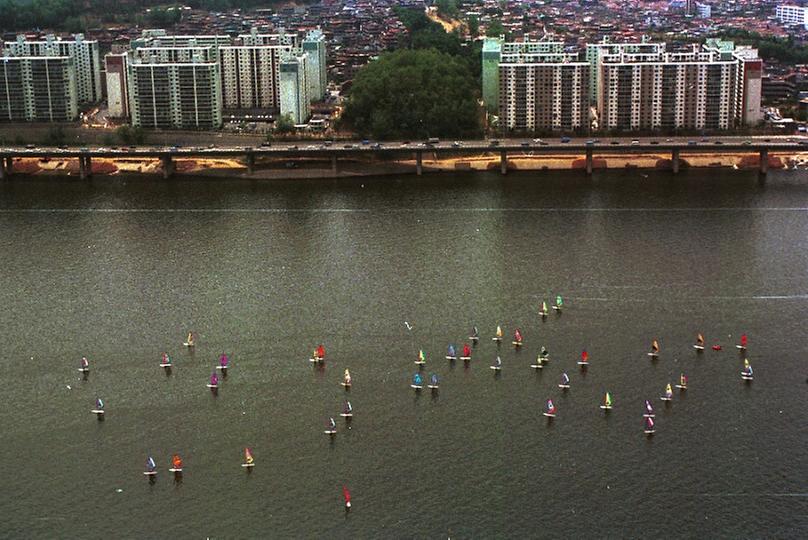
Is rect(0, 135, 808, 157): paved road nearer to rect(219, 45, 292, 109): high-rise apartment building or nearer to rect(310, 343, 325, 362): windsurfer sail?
rect(219, 45, 292, 109): high-rise apartment building

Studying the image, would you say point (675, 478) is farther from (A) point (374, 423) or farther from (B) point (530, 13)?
(B) point (530, 13)

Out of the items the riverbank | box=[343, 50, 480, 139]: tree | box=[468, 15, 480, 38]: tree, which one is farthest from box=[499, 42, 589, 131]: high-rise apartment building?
box=[468, 15, 480, 38]: tree

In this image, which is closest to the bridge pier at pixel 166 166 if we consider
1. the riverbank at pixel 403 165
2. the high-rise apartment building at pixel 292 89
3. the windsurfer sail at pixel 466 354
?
the riverbank at pixel 403 165

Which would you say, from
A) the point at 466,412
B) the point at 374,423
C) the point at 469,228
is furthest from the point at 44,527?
the point at 469,228

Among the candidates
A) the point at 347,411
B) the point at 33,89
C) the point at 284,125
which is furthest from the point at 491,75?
the point at 347,411

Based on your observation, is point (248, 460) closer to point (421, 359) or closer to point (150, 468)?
point (150, 468)

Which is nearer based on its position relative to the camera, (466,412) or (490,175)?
(466,412)
